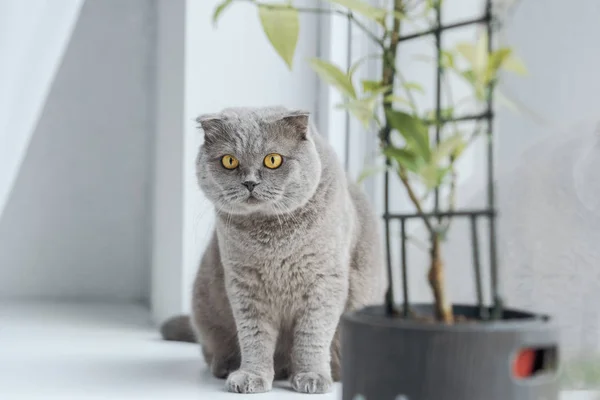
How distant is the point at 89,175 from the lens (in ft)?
8.82

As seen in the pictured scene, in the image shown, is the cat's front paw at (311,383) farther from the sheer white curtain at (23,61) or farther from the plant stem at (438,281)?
the sheer white curtain at (23,61)

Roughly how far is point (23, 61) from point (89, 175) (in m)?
1.29

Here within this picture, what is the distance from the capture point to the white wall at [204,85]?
189cm

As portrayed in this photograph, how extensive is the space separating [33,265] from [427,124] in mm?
2235

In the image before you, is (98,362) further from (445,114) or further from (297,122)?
(445,114)

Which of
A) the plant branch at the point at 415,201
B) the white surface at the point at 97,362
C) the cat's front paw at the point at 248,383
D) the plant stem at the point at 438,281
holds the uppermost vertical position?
the plant branch at the point at 415,201

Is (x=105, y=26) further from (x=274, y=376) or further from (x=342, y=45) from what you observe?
(x=274, y=376)

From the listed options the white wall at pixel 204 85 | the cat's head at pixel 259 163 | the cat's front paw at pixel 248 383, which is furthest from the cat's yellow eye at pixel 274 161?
the white wall at pixel 204 85

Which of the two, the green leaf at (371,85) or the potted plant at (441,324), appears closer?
the potted plant at (441,324)

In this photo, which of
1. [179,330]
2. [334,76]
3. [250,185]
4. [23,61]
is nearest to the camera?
[334,76]

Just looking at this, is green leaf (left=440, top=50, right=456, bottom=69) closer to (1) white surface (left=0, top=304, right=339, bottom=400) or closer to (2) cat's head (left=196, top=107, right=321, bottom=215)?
(2) cat's head (left=196, top=107, right=321, bottom=215)

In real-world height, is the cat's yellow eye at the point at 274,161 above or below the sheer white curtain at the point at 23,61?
below

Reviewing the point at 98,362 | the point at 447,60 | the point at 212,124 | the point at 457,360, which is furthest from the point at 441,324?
the point at 98,362

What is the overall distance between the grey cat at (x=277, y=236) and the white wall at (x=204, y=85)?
0.62 m
